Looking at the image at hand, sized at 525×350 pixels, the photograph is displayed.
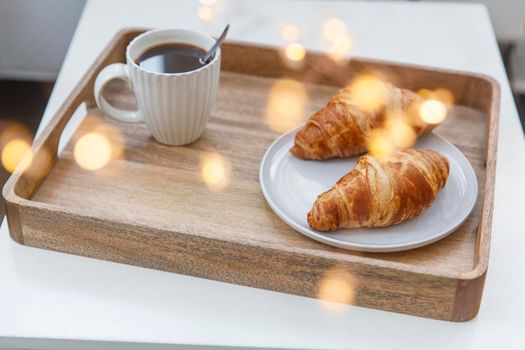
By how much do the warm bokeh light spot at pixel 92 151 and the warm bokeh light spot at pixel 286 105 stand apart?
0.78ft

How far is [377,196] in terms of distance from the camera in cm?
78

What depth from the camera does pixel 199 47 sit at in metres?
0.95

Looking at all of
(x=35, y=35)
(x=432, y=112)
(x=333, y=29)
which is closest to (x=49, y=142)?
(x=432, y=112)

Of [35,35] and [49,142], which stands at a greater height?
[49,142]

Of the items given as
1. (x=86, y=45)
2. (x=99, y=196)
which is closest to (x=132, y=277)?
(x=99, y=196)

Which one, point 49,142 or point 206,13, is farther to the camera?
point 206,13

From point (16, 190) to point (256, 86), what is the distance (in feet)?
1.41

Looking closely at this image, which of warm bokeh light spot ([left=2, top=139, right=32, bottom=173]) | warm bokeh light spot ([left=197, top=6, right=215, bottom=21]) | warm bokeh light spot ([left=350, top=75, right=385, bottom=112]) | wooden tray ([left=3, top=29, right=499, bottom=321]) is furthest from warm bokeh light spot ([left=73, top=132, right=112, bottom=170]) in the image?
warm bokeh light spot ([left=2, top=139, right=32, bottom=173])

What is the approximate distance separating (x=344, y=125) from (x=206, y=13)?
1.84ft

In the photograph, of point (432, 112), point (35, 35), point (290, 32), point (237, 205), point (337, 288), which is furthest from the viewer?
point (35, 35)

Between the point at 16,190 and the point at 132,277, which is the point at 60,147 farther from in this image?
the point at 132,277

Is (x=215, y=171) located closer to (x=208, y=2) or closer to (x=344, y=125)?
(x=344, y=125)

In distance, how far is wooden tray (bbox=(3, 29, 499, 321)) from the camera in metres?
0.72

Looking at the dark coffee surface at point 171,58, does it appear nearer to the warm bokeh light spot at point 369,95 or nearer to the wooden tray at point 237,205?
the wooden tray at point 237,205
